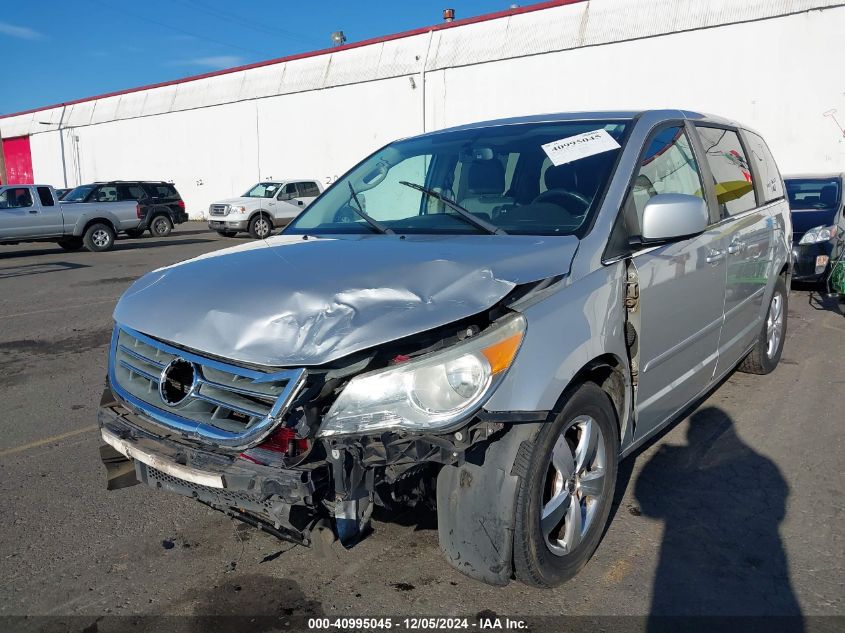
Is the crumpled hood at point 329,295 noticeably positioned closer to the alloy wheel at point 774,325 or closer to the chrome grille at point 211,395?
the chrome grille at point 211,395

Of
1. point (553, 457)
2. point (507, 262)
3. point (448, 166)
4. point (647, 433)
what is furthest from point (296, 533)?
point (448, 166)

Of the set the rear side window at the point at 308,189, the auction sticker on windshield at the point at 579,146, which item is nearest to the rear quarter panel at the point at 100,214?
the rear side window at the point at 308,189

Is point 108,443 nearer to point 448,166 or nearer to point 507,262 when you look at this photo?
point 507,262

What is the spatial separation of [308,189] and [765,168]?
19.2 meters

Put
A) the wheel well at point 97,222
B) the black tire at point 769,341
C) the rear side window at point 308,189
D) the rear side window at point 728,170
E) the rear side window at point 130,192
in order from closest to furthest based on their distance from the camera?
the rear side window at point 728,170
the black tire at point 769,341
the wheel well at point 97,222
the rear side window at point 130,192
the rear side window at point 308,189

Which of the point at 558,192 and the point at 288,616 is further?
the point at 558,192

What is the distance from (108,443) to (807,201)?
35.0 ft

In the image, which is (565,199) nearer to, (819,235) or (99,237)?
(819,235)

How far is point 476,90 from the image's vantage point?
22.5 metres

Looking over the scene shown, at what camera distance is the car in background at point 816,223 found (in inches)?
372

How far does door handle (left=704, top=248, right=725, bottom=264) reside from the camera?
3686 mm

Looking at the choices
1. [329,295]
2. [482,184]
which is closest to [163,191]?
[482,184]

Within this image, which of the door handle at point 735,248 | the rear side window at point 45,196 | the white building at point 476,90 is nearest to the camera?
the door handle at point 735,248

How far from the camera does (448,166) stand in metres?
3.86
